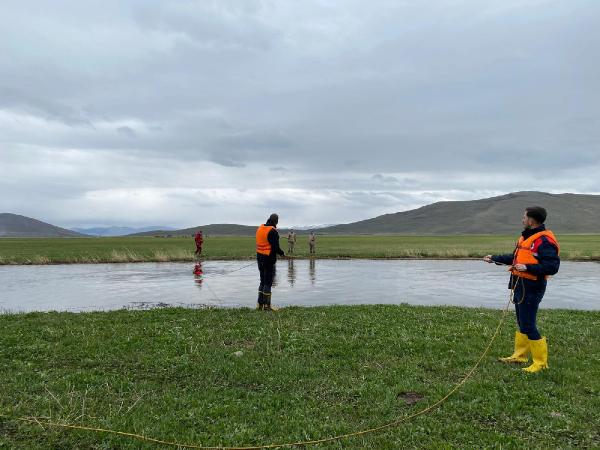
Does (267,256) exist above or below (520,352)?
above

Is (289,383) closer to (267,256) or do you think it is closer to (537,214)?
(537,214)

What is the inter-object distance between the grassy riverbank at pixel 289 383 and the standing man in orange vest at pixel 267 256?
211cm

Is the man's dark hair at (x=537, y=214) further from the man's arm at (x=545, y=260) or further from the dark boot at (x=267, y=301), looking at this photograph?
the dark boot at (x=267, y=301)

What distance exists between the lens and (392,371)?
7840 mm

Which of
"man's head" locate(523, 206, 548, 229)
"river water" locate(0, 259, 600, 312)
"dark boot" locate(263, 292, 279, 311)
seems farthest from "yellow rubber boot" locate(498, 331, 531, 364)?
"river water" locate(0, 259, 600, 312)

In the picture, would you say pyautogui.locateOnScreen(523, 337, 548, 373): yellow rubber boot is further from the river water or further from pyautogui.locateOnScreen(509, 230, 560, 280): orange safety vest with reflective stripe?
the river water

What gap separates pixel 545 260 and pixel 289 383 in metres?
4.68

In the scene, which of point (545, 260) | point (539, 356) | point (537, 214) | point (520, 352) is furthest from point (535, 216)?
point (520, 352)

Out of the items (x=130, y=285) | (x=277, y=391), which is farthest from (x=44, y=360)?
(x=130, y=285)

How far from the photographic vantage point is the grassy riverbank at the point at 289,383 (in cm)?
568

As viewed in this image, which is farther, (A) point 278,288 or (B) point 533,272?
(A) point 278,288

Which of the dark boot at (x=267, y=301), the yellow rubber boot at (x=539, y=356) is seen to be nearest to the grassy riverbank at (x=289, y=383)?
the yellow rubber boot at (x=539, y=356)

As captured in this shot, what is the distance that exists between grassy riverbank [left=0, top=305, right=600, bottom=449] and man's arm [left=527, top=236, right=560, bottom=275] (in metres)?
1.68

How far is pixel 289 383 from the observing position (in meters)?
7.41
